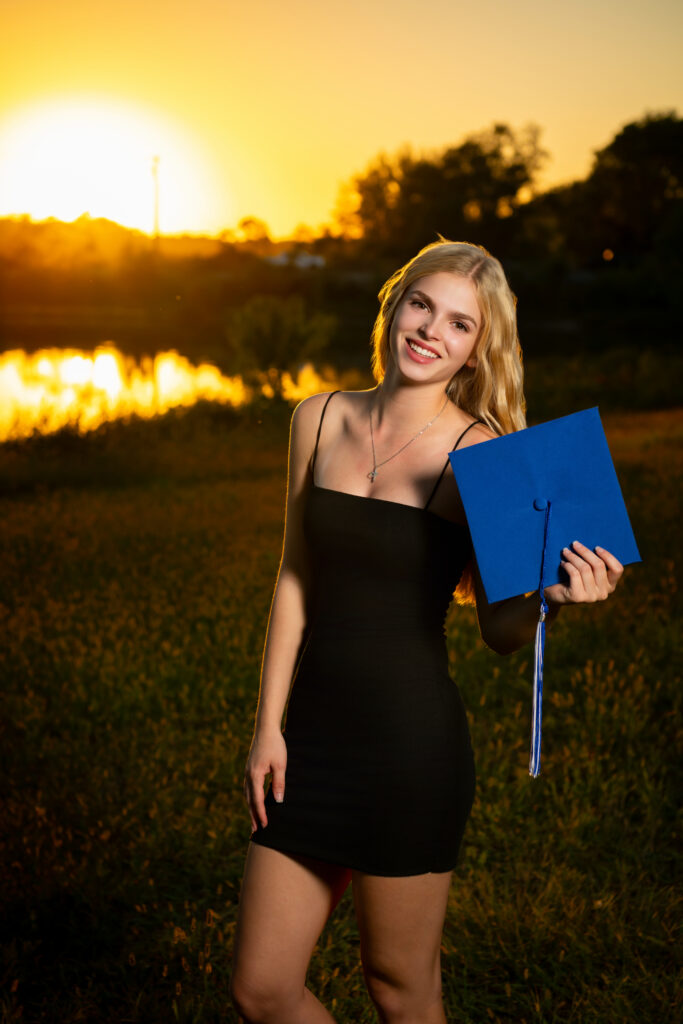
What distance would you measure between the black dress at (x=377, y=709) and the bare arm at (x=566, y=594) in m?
0.16

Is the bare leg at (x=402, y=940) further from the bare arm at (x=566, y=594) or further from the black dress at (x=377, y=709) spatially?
the bare arm at (x=566, y=594)

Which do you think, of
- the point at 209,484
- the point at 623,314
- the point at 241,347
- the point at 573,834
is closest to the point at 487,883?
the point at 573,834

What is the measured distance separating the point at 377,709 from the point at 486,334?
98 centimetres

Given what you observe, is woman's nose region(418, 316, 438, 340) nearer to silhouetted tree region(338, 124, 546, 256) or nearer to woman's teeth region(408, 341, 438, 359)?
woman's teeth region(408, 341, 438, 359)

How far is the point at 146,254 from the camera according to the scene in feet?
88.8

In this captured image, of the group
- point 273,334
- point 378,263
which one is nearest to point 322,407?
point 273,334

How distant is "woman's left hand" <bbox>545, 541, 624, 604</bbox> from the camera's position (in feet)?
6.07

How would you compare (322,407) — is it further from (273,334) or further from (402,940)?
(273,334)

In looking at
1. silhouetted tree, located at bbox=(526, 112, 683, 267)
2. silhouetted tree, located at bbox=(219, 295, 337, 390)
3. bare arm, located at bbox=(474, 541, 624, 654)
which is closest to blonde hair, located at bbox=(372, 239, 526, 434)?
bare arm, located at bbox=(474, 541, 624, 654)

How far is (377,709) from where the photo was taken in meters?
2.06

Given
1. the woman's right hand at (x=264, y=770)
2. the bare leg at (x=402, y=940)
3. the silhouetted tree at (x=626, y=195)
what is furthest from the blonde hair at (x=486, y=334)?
the silhouetted tree at (x=626, y=195)

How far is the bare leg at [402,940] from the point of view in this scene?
79.9 inches

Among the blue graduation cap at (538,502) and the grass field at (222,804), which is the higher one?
the blue graduation cap at (538,502)

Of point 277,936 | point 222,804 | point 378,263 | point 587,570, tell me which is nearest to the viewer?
point 587,570
